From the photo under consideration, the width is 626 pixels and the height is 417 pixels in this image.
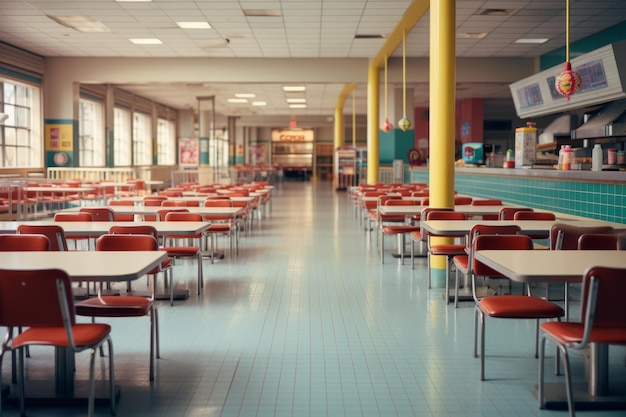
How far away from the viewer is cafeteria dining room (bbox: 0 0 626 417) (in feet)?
12.2

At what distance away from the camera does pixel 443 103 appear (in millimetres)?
6957

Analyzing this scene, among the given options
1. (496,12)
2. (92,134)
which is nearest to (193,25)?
(496,12)

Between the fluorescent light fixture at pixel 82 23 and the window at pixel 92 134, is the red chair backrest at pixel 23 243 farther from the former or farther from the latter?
the window at pixel 92 134

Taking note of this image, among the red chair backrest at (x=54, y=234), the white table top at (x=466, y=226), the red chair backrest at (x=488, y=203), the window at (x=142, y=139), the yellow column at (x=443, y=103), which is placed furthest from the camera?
the window at (x=142, y=139)

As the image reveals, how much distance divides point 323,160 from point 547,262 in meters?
40.2

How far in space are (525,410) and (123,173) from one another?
17.5m

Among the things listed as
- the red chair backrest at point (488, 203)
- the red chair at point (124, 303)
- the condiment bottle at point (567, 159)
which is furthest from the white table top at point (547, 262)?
the red chair backrest at point (488, 203)

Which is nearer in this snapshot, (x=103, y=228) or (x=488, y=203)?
(x=103, y=228)

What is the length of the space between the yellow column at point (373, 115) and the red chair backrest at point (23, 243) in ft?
43.6

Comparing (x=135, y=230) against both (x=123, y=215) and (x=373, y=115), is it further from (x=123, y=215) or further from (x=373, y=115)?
(x=373, y=115)

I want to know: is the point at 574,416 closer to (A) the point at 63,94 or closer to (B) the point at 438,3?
(B) the point at 438,3

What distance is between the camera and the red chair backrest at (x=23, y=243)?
4.12 metres

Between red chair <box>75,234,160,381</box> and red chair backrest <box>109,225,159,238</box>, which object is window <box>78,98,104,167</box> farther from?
red chair <box>75,234,160,381</box>

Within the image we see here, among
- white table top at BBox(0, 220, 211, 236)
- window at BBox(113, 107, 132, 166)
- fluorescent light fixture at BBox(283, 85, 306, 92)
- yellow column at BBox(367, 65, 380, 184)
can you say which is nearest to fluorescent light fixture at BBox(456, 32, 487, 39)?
yellow column at BBox(367, 65, 380, 184)
